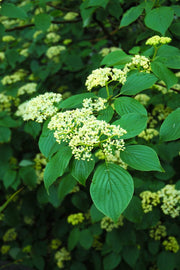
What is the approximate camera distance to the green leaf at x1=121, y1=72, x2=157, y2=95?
1211 mm

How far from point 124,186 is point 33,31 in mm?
3342

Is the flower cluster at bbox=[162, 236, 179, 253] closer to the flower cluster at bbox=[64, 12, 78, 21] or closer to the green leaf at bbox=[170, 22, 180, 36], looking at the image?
the green leaf at bbox=[170, 22, 180, 36]

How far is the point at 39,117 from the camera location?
133 cm

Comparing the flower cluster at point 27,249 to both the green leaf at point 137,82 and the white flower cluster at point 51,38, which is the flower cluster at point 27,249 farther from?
the green leaf at point 137,82

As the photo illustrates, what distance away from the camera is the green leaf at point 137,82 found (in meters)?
1.21

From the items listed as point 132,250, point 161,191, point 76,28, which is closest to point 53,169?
point 161,191

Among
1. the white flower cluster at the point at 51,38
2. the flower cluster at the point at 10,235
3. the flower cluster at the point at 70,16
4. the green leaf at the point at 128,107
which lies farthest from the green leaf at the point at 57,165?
the flower cluster at the point at 10,235

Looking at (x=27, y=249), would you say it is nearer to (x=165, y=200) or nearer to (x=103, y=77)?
(x=165, y=200)

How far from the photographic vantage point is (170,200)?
1.75m

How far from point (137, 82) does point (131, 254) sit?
164cm

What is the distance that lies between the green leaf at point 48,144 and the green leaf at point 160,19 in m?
0.82

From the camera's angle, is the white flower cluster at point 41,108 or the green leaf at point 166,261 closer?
the white flower cluster at point 41,108

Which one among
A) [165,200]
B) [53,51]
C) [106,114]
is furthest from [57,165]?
[53,51]

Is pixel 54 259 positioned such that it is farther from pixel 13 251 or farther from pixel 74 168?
pixel 74 168
